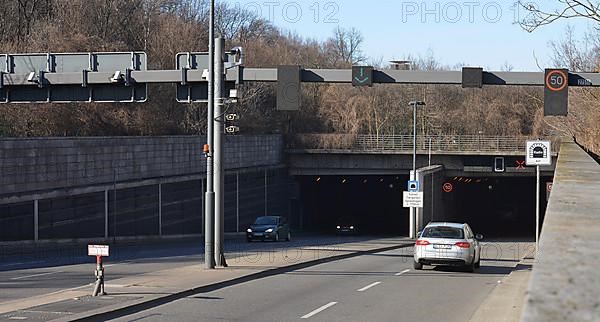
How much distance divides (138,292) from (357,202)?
59.6 meters

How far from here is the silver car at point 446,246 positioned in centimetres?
2459

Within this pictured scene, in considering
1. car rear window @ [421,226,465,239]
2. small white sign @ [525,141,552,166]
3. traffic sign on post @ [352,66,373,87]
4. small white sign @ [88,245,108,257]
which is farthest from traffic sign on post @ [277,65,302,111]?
small white sign @ [525,141,552,166]

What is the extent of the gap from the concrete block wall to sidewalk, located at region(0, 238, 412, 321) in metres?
12.4

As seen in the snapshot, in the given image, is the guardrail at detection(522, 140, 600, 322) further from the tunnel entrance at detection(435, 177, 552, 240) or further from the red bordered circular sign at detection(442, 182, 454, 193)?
the tunnel entrance at detection(435, 177, 552, 240)

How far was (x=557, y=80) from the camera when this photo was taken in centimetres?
2242

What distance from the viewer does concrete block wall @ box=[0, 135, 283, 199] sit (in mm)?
35188

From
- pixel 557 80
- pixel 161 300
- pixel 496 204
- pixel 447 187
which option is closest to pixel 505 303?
pixel 161 300

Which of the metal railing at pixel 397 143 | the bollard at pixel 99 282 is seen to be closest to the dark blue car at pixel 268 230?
the metal railing at pixel 397 143

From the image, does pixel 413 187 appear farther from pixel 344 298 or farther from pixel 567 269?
pixel 567 269

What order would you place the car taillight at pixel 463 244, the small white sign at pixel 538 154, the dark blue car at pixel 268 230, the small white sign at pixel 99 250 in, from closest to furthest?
1. the small white sign at pixel 99 250
2. the car taillight at pixel 463 244
3. the small white sign at pixel 538 154
4. the dark blue car at pixel 268 230

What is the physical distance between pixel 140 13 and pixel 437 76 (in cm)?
4364

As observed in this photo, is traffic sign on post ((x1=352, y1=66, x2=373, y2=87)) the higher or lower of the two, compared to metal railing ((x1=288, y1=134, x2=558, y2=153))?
higher

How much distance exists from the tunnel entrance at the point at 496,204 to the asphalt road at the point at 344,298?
52046 mm

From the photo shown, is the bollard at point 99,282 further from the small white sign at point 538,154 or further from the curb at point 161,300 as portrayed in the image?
the small white sign at point 538,154
